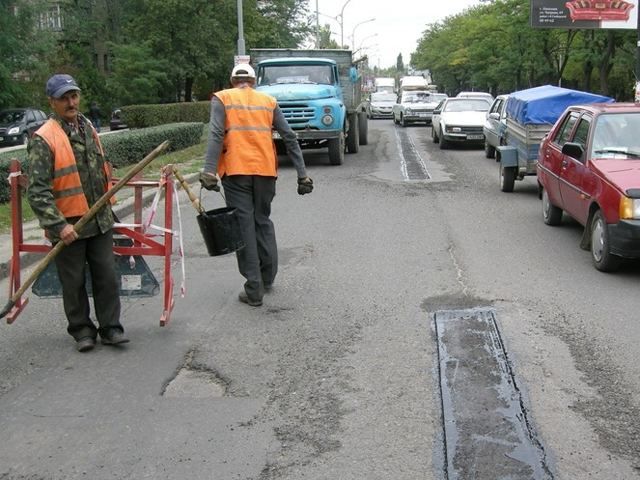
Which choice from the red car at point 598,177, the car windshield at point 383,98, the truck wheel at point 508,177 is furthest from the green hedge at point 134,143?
the car windshield at point 383,98

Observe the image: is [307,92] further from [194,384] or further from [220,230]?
[194,384]

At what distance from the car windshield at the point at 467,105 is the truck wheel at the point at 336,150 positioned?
6313 mm

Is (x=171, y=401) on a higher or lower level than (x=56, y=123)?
lower

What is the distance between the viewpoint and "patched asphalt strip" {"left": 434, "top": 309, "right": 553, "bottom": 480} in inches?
144

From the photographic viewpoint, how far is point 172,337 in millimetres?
5707

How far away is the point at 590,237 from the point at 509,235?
145 centimetres

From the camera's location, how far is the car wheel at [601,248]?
7383 millimetres

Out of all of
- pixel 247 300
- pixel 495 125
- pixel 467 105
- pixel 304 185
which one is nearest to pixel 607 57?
pixel 467 105

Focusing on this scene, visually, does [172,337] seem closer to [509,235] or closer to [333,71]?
[509,235]

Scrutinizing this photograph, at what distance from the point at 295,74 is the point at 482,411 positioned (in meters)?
15.4

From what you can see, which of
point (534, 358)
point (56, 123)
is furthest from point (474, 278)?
point (56, 123)

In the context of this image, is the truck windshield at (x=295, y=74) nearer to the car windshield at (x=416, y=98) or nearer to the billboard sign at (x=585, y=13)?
the billboard sign at (x=585, y=13)

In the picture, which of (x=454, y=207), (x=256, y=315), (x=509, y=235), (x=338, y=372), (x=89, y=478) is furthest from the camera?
(x=454, y=207)

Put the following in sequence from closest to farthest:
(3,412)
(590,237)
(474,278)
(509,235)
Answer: (3,412)
(474,278)
(590,237)
(509,235)
